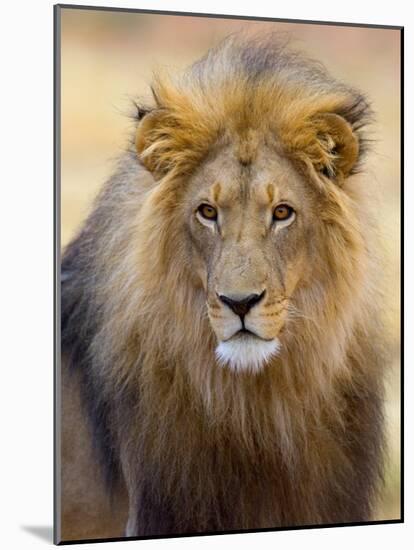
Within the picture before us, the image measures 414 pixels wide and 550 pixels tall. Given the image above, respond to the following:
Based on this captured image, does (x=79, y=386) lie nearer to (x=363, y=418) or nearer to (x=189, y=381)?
(x=189, y=381)

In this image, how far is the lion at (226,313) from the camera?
4348mm

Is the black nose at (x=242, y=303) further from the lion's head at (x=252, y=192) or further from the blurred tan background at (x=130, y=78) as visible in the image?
the blurred tan background at (x=130, y=78)

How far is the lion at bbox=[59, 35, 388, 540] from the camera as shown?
435cm

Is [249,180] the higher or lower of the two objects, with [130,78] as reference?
lower

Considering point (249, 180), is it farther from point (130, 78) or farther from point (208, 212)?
point (130, 78)

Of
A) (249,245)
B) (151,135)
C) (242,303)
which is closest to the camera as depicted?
(242,303)

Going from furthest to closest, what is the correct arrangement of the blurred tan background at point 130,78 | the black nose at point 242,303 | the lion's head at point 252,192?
1. the blurred tan background at point 130,78
2. the lion's head at point 252,192
3. the black nose at point 242,303

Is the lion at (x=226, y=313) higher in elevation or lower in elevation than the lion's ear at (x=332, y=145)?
lower

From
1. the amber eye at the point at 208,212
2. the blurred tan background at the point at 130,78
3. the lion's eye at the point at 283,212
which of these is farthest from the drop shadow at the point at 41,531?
the lion's eye at the point at 283,212

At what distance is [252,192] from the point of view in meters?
4.36

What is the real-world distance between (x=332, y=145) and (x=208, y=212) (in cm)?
44

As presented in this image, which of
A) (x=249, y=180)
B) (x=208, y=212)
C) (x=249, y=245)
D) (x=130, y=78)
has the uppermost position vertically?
(x=130, y=78)

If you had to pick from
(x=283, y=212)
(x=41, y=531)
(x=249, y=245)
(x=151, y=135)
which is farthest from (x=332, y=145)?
(x=41, y=531)

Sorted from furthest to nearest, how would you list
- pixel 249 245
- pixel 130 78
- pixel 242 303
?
pixel 130 78 < pixel 249 245 < pixel 242 303
